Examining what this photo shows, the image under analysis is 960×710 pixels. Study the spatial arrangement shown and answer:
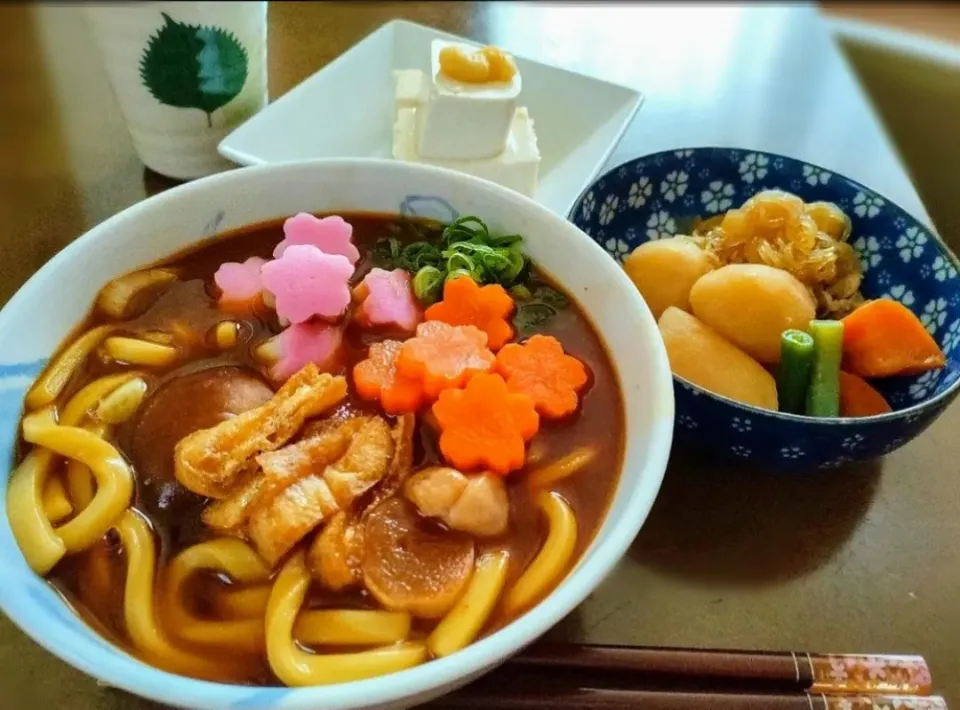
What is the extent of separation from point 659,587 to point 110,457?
599 mm

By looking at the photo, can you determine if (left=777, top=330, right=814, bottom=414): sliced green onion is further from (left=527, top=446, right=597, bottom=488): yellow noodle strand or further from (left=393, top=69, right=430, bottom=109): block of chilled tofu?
(left=393, top=69, right=430, bottom=109): block of chilled tofu

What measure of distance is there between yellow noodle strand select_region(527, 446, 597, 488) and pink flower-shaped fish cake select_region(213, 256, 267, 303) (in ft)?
1.38

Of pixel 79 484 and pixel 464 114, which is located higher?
pixel 464 114

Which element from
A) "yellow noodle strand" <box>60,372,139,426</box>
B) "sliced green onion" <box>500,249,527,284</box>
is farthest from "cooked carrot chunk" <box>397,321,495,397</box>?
"yellow noodle strand" <box>60,372,139,426</box>

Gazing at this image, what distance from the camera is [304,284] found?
102cm

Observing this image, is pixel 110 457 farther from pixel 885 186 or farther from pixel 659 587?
pixel 885 186

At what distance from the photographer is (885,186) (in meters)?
1.65

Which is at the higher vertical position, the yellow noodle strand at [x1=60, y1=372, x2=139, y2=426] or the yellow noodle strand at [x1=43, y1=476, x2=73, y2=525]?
the yellow noodle strand at [x1=60, y1=372, x2=139, y2=426]

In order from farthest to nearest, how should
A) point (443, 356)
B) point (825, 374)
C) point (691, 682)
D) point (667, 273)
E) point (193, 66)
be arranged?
1. point (193, 66)
2. point (667, 273)
3. point (825, 374)
4. point (443, 356)
5. point (691, 682)

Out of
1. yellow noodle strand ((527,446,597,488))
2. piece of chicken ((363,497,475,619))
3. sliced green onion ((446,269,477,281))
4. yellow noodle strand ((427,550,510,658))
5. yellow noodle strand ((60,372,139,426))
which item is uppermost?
sliced green onion ((446,269,477,281))

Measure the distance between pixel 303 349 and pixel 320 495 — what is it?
23cm

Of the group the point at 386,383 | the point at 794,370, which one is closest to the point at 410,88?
the point at 386,383

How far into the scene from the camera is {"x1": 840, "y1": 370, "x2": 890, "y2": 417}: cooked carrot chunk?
1.09 metres

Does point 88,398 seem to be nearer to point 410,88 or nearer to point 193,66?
point 193,66
